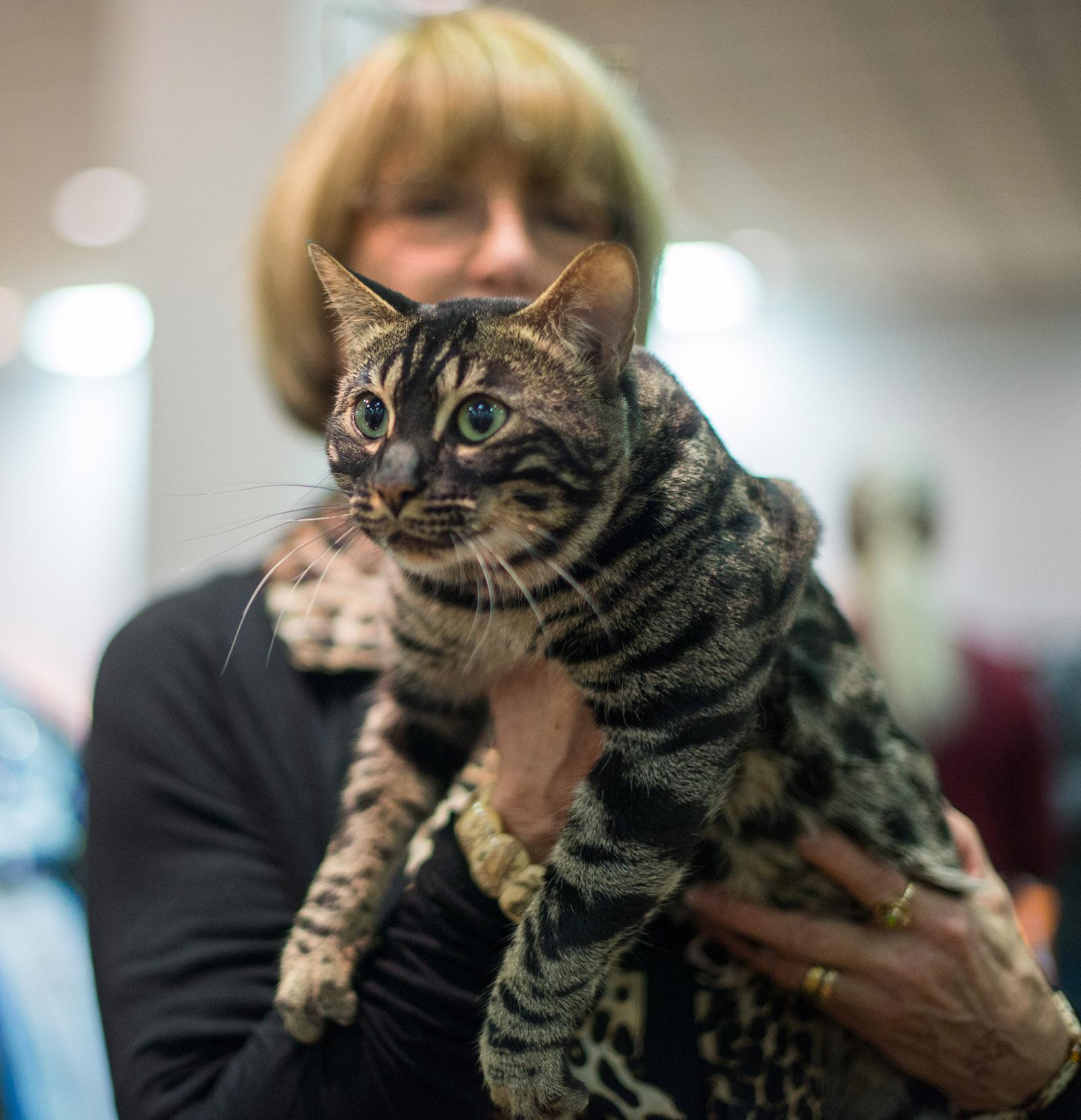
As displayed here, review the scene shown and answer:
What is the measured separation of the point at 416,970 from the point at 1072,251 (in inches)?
202

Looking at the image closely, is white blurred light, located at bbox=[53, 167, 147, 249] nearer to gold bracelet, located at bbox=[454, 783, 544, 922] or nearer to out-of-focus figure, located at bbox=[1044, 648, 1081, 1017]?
gold bracelet, located at bbox=[454, 783, 544, 922]

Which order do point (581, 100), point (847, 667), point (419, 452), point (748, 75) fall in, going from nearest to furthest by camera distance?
point (419, 452), point (847, 667), point (581, 100), point (748, 75)

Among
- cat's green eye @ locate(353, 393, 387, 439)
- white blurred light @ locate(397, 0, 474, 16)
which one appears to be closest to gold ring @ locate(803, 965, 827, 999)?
cat's green eye @ locate(353, 393, 387, 439)

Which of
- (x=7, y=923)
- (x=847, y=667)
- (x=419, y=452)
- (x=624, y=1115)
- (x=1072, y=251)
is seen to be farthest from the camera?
(x=1072, y=251)

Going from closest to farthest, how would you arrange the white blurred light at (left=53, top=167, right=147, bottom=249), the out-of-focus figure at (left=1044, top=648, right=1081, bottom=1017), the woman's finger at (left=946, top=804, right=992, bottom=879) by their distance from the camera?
the woman's finger at (left=946, top=804, right=992, bottom=879)
the out-of-focus figure at (left=1044, top=648, right=1081, bottom=1017)
the white blurred light at (left=53, top=167, right=147, bottom=249)

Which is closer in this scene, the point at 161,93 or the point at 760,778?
the point at 760,778

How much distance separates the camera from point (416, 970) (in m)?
0.84

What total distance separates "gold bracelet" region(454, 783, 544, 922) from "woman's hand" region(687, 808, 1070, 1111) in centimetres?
17

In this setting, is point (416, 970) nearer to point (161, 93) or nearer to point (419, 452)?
point (419, 452)

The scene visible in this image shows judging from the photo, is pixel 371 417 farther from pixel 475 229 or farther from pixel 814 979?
pixel 814 979

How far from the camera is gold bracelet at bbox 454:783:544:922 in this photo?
0.82 m

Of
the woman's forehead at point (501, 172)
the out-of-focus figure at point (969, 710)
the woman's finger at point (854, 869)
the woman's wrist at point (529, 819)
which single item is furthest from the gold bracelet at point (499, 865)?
the out-of-focus figure at point (969, 710)

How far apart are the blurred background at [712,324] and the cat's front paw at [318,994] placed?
0.37m

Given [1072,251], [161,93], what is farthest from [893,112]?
[161,93]
